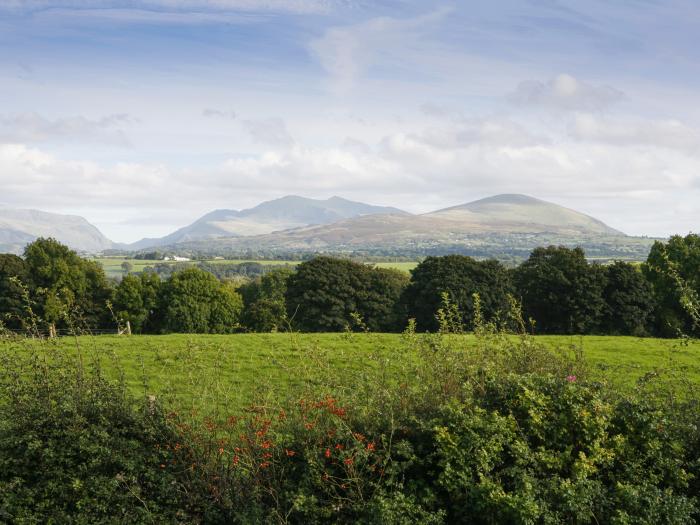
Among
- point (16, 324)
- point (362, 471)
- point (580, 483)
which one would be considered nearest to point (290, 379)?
point (362, 471)

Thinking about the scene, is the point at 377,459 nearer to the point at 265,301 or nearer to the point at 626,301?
the point at 626,301

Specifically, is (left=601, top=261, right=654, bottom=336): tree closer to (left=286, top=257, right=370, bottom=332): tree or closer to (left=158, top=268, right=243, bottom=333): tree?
(left=286, top=257, right=370, bottom=332): tree

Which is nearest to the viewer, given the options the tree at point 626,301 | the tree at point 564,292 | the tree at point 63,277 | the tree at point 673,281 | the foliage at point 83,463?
the foliage at point 83,463

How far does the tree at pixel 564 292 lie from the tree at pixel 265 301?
22622mm

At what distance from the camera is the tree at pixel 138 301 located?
56406 mm

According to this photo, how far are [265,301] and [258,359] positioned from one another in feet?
157

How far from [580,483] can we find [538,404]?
114 cm

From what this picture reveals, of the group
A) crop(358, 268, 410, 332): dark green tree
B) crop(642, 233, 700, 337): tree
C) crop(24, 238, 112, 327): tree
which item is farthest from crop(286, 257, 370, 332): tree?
crop(642, 233, 700, 337): tree

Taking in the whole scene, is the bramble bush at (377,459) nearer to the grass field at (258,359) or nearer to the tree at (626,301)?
the grass field at (258,359)

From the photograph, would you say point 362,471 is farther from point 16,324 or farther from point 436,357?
point 16,324

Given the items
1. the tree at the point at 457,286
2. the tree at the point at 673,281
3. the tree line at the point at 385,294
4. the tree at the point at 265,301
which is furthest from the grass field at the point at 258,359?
the tree at the point at 673,281

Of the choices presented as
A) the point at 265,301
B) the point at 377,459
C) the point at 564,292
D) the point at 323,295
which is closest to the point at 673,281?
the point at 564,292

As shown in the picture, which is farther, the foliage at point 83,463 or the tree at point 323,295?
the tree at point 323,295

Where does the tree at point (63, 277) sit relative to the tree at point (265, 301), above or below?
above
